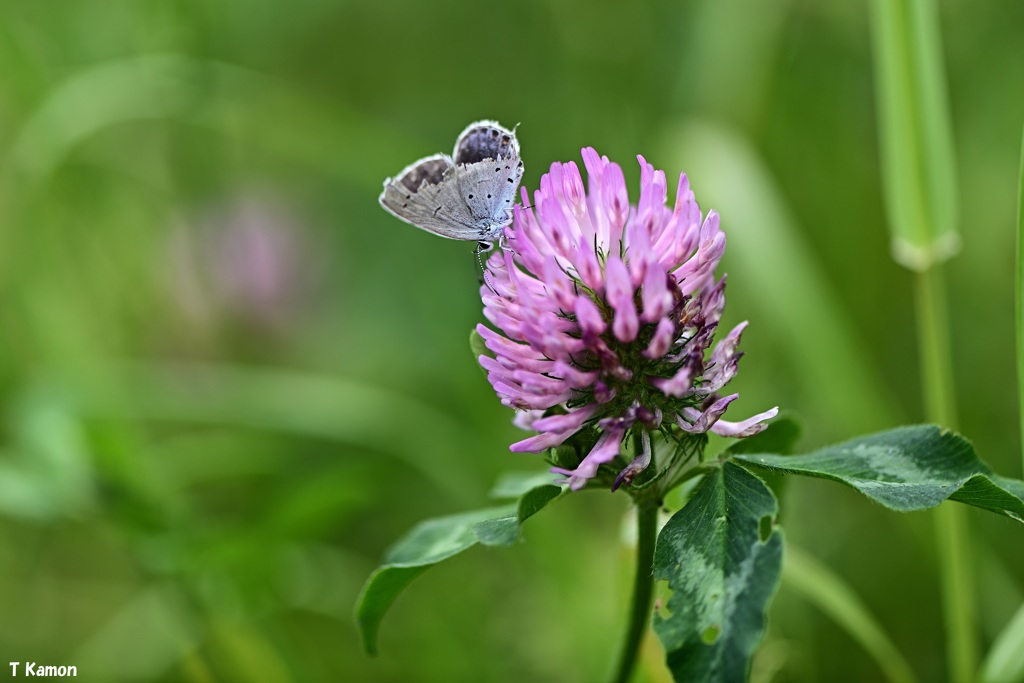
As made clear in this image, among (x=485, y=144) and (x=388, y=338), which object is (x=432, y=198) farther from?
(x=388, y=338)

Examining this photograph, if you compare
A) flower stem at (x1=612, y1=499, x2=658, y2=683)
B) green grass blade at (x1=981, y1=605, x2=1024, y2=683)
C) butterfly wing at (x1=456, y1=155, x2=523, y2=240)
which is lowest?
green grass blade at (x1=981, y1=605, x2=1024, y2=683)

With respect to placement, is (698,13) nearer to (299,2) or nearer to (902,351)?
(902,351)

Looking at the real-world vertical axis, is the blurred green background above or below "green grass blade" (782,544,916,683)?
above

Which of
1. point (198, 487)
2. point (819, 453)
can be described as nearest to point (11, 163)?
point (198, 487)

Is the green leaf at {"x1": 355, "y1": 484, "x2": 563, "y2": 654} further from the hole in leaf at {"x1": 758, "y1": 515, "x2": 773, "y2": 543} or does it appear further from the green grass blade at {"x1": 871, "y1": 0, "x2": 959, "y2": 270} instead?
the green grass blade at {"x1": 871, "y1": 0, "x2": 959, "y2": 270}

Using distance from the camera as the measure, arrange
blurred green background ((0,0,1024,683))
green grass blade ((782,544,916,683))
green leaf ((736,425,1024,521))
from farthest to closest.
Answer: blurred green background ((0,0,1024,683)), green grass blade ((782,544,916,683)), green leaf ((736,425,1024,521))

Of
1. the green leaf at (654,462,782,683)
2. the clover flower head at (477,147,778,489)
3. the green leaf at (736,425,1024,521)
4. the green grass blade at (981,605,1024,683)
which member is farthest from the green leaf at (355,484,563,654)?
the green grass blade at (981,605,1024,683)
